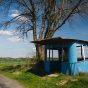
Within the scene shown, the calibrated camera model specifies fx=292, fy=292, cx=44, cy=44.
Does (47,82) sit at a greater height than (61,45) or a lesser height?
lesser

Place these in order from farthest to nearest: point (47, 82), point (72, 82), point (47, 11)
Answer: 1. point (47, 11)
2. point (47, 82)
3. point (72, 82)

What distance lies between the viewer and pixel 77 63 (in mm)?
23344

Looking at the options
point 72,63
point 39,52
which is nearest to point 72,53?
point 72,63

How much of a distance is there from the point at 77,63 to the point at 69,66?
2.62 feet

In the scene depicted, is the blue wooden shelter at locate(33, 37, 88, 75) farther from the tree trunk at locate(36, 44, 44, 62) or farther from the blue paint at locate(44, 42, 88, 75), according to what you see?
the tree trunk at locate(36, 44, 44, 62)

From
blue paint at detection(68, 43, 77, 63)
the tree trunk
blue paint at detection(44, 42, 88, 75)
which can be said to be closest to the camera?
blue paint at detection(44, 42, 88, 75)

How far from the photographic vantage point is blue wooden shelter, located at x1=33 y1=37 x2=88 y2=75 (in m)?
23.0

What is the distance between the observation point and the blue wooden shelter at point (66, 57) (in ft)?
75.5

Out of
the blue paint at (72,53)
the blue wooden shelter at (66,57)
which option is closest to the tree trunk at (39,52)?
the blue wooden shelter at (66,57)

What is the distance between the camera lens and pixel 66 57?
2464 cm

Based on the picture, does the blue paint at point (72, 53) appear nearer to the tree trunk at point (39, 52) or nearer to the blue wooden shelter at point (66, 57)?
the blue wooden shelter at point (66, 57)

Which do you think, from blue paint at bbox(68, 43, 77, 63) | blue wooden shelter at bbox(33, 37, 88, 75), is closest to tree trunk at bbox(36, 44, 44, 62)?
Result: blue wooden shelter at bbox(33, 37, 88, 75)

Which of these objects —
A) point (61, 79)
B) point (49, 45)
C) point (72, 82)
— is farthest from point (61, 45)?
point (72, 82)

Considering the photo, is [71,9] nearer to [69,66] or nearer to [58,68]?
[58,68]
